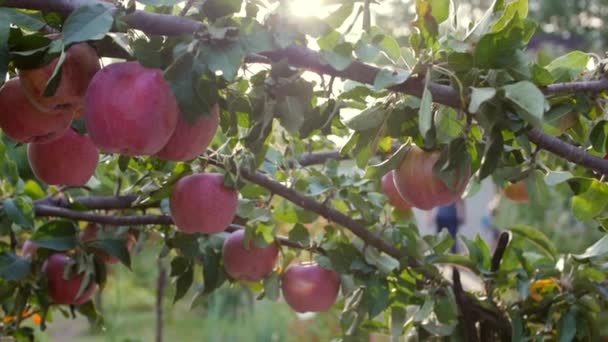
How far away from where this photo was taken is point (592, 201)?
3.18 feet

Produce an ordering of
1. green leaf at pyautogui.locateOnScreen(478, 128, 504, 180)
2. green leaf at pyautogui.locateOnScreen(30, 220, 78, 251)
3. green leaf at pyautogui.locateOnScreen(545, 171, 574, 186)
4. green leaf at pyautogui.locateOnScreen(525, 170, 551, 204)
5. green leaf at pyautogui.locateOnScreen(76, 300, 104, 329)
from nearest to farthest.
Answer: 1. green leaf at pyautogui.locateOnScreen(478, 128, 504, 180)
2. green leaf at pyautogui.locateOnScreen(545, 171, 574, 186)
3. green leaf at pyautogui.locateOnScreen(525, 170, 551, 204)
4. green leaf at pyautogui.locateOnScreen(30, 220, 78, 251)
5. green leaf at pyautogui.locateOnScreen(76, 300, 104, 329)

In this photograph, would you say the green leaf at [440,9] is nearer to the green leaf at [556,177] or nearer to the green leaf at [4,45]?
the green leaf at [556,177]

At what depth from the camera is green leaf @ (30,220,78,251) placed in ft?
4.18

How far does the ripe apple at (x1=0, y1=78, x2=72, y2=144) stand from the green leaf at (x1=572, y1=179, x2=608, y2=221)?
2.02ft

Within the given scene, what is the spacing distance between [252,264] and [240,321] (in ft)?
10.1

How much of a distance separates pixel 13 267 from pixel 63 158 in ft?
1.37

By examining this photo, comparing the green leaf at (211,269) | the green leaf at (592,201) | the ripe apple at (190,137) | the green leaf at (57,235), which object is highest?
the ripe apple at (190,137)

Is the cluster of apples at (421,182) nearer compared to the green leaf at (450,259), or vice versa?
the cluster of apples at (421,182)

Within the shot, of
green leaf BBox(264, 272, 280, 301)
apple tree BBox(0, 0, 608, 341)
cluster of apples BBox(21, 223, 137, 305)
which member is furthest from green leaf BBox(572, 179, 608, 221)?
cluster of apples BBox(21, 223, 137, 305)

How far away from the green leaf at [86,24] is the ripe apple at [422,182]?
0.43 m

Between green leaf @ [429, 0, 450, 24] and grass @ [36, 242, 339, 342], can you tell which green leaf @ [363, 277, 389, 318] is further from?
grass @ [36, 242, 339, 342]

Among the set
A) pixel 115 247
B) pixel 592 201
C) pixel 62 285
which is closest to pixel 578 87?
pixel 592 201

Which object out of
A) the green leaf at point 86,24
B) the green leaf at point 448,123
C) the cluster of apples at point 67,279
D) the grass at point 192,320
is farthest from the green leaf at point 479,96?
the grass at point 192,320

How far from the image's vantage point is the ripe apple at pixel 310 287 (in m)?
1.34
